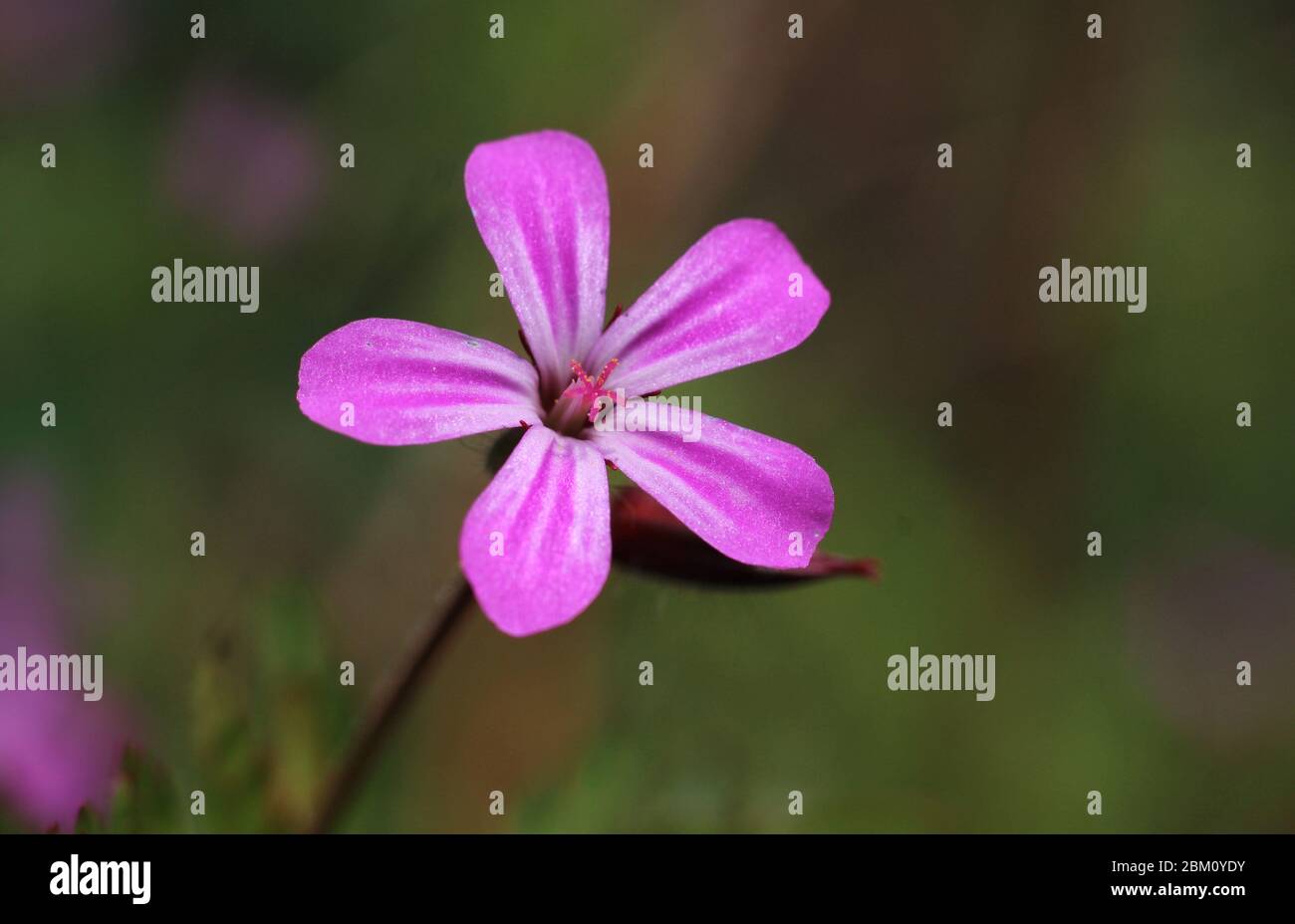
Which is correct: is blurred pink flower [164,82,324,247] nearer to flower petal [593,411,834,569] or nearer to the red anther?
the red anther

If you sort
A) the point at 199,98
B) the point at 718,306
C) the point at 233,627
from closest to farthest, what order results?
the point at 718,306, the point at 233,627, the point at 199,98

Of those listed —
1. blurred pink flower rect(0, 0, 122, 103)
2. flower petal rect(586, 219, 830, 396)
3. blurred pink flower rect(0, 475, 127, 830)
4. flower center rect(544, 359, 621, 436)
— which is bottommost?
blurred pink flower rect(0, 475, 127, 830)

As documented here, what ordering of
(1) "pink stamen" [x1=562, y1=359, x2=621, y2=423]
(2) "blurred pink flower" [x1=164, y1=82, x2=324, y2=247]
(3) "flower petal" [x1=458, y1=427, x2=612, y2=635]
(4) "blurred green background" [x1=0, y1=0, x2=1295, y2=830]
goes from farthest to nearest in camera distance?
(2) "blurred pink flower" [x1=164, y1=82, x2=324, y2=247] < (4) "blurred green background" [x1=0, y1=0, x2=1295, y2=830] < (1) "pink stamen" [x1=562, y1=359, x2=621, y2=423] < (3) "flower petal" [x1=458, y1=427, x2=612, y2=635]

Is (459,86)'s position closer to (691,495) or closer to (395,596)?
(395,596)

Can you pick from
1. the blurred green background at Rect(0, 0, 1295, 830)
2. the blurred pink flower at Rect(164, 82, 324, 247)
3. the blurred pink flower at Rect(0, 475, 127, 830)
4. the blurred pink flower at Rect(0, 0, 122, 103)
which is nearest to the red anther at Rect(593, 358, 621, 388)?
the blurred pink flower at Rect(0, 475, 127, 830)
